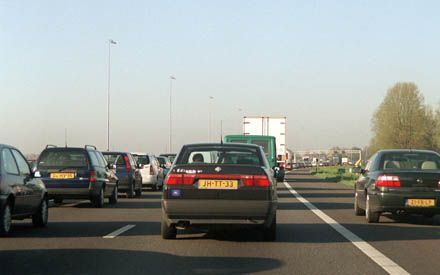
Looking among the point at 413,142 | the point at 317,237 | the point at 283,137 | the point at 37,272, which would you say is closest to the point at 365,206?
the point at 317,237

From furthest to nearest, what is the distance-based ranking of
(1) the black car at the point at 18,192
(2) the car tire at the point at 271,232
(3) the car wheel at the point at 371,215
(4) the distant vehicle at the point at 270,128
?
1. (4) the distant vehicle at the point at 270,128
2. (3) the car wheel at the point at 371,215
3. (1) the black car at the point at 18,192
4. (2) the car tire at the point at 271,232

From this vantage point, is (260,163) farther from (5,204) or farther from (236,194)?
(5,204)

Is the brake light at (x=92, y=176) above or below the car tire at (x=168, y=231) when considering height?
above

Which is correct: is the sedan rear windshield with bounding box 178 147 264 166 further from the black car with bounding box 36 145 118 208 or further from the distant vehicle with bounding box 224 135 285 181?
the distant vehicle with bounding box 224 135 285 181

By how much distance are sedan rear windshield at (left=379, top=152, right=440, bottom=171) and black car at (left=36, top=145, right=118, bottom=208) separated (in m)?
7.53

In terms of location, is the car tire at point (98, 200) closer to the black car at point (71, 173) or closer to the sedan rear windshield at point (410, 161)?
the black car at point (71, 173)

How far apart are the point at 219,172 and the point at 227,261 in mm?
2014

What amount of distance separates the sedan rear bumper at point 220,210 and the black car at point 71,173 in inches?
311

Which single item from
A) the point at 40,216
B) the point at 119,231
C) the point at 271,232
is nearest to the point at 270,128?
the point at 40,216

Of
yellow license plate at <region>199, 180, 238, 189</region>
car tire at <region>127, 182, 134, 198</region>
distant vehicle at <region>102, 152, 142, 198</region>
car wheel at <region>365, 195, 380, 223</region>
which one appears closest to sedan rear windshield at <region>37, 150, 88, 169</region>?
distant vehicle at <region>102, 152, 142, 198</region>

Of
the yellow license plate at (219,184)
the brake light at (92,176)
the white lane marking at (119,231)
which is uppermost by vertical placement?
the yellow license plate at (219,184)

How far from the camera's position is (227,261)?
8.99 m

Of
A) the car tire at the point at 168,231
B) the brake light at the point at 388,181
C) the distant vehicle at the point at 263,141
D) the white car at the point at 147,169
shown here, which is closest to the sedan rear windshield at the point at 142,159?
the white car at the point at 147,169

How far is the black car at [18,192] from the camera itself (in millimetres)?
11304
